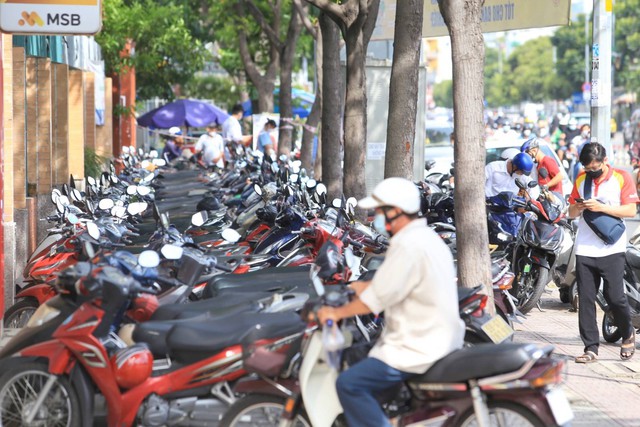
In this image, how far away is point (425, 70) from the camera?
18484 millimetres

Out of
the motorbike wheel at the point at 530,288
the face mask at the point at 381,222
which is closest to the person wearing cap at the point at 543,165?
the motorbike wheel at the point at 530,288

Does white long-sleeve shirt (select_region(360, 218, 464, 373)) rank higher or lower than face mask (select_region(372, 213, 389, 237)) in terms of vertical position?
lower

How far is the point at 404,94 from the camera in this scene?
1209cm

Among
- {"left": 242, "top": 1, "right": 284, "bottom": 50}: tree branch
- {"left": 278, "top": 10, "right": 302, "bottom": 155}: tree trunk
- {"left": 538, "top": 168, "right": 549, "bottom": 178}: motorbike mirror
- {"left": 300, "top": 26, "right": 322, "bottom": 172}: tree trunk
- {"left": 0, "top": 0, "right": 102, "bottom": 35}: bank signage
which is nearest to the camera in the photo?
{"left": 0, "top": 0, "right": 102, "bottom": 35}: bank signage

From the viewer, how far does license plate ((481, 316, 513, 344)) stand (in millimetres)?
6893

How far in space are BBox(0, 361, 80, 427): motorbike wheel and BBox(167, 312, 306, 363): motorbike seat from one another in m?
0.60

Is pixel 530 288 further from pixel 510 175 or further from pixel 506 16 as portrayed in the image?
pixel 506 16

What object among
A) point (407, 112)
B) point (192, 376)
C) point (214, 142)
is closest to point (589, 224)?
point (407, 112)

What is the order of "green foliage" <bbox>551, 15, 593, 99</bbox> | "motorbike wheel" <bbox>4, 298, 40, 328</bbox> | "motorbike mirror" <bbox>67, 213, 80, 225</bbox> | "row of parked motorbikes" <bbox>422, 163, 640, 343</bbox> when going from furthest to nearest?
"green foliage" <bbox>551, 15, 593, 99</bbox> → "row of parked motorbikes" <bbox>422, 163, 640, 343</bbox> → "motorbike mirror" <bbox>67, 213, 80, 225</bbox> → "motorbike wheel" <bbox>4, 298, 40, 328</bbox>

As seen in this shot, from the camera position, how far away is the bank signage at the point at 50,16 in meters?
9.97

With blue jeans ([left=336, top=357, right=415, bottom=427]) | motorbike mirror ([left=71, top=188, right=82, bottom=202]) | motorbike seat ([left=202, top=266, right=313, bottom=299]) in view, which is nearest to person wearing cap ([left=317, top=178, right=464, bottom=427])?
blue jeans ([left=336, top=357, right=415, bottom=427])

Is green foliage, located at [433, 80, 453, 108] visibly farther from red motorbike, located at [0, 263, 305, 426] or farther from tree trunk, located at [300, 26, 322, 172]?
red motorbike, located at [0, 263, 305, 426]

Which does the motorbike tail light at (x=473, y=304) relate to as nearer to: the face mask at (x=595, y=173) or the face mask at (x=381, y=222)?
the face mask at (x=381, y=222)

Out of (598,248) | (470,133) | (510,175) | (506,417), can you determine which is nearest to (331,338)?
(506,417)
